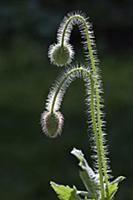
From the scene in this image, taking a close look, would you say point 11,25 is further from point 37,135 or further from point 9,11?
point 37,135

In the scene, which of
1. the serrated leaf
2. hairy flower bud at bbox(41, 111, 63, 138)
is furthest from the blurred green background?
the serrated leaf

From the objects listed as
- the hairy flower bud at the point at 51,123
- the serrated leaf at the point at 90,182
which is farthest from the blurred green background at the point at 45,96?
the serrated leaf at the point at 90,182

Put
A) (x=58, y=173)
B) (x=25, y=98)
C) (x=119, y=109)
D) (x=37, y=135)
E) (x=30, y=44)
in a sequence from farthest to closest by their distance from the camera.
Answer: (x=30, y=44) → (x=25, y=98) → (x=119, y=109) → (x=37, y=135) → (x=58, y=173)

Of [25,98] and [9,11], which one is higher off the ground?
[9,11]

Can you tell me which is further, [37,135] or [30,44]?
[30,44]

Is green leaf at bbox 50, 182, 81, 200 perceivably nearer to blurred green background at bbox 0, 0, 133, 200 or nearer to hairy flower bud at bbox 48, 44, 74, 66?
hairy flower bud at bbox 48, 44, 74, 66

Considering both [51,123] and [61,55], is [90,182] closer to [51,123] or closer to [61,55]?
[51,123]

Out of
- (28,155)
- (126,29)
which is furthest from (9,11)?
(28,155)

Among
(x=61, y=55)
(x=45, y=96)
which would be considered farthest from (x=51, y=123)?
(x=45, y=96)
